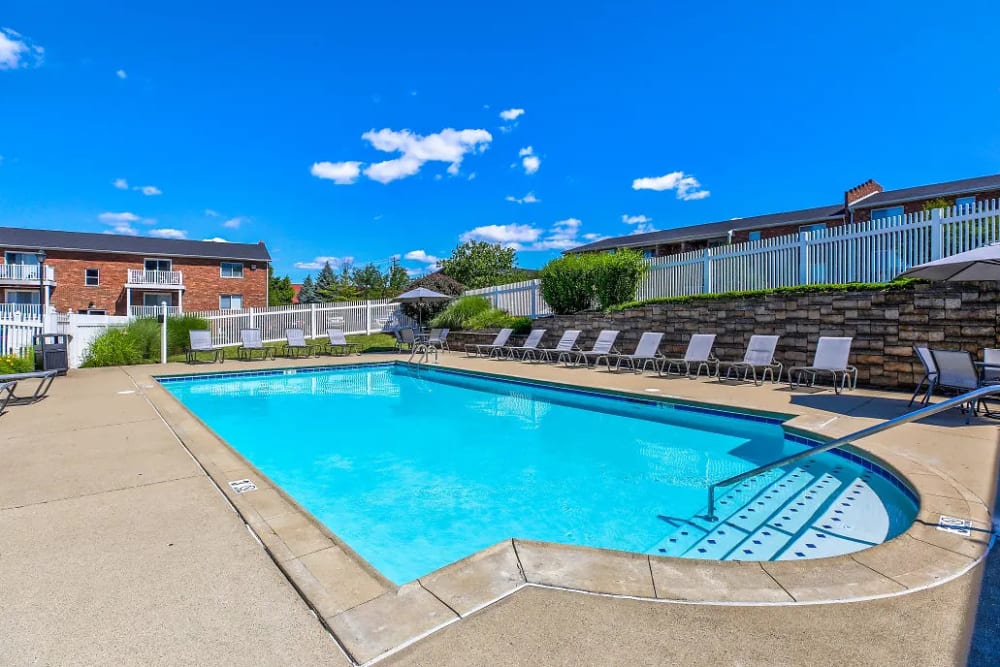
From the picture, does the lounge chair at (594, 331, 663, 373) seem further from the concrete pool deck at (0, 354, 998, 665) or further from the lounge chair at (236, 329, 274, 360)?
the lounge chair at (236, 329, 274, 360)

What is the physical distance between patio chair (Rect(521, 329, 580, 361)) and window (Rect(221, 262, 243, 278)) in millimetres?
25106

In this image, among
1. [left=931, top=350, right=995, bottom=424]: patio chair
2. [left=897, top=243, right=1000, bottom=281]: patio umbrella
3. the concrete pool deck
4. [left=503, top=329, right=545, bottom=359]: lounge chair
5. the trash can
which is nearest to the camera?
the concrete pool deck

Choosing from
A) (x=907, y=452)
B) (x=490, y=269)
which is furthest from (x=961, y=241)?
(x=490, y=269)

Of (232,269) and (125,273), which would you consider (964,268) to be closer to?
(232,269)

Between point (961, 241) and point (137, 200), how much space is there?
3707cm

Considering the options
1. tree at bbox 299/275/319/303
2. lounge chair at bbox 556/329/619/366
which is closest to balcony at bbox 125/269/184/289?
tree at bbox 299/275/319/303

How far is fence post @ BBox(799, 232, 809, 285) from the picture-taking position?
30.6ft

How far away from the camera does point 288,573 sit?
87.4 inches

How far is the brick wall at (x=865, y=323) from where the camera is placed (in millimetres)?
6910

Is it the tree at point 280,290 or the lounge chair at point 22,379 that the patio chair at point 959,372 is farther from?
the tree at point 280,290

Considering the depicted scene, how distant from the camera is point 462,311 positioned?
1695 cm

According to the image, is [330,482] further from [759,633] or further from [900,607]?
[900,607]

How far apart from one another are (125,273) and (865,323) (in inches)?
1369

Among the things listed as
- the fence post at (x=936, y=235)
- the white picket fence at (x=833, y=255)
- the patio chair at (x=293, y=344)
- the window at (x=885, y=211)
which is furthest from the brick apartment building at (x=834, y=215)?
the patio chair at (x=293, y=344)
